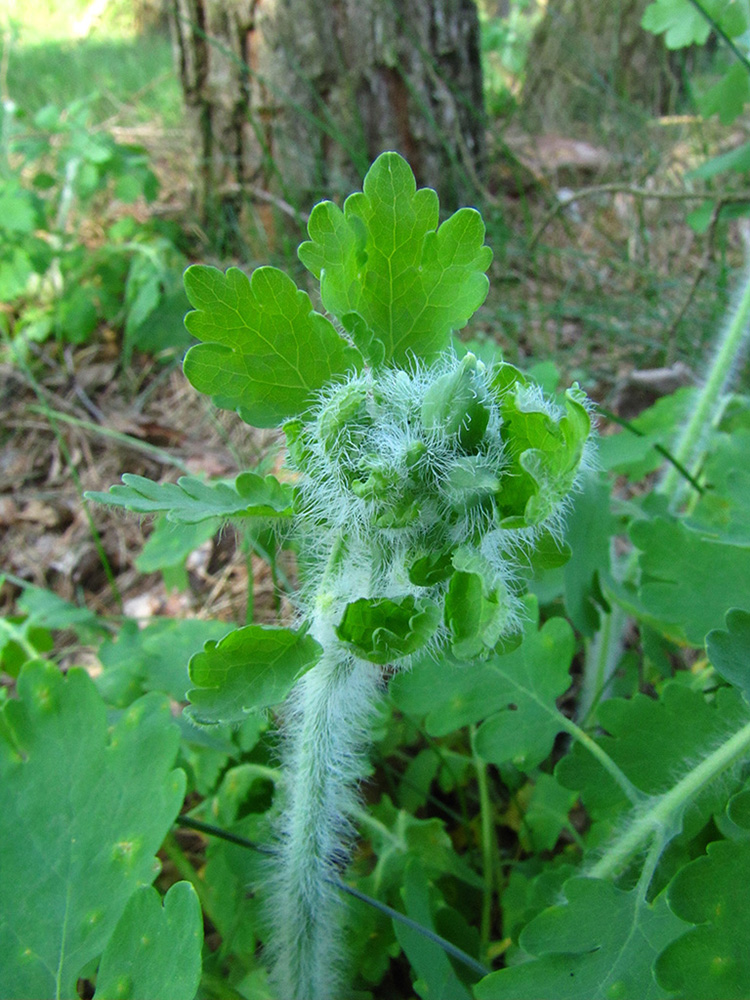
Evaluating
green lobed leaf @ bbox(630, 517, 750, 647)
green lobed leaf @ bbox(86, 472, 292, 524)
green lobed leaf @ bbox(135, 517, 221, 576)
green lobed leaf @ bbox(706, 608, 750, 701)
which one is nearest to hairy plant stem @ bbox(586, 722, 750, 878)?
green lobed leaf @ bbox(706, 608, 750, 701)

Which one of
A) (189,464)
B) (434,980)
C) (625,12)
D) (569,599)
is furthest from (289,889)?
(625,12)

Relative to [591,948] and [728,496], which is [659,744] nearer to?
[591,948]

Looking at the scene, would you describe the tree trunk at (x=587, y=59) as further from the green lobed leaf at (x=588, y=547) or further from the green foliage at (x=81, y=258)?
the green lobed leaf at (x=588, y=547)

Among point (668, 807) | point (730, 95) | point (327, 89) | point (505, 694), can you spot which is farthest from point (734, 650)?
point (327, 89)

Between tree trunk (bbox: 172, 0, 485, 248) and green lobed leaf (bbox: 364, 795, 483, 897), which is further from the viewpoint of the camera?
tree trunk (bbox: 172, 0, 485, 248)

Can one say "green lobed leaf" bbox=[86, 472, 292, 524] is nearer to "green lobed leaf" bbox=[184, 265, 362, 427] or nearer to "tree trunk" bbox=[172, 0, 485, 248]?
"green lobed leaf" bbox=[184, 265, 362, 427]

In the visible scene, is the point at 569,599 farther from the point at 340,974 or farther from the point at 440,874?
the point at 340,974

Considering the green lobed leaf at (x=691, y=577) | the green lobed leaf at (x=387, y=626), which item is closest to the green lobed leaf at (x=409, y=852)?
the green lobed leaf at (x=691, y=577)

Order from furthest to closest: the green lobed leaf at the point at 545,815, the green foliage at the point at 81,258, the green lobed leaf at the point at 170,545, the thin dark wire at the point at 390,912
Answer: the green foliage at the point at 81,258
the green lobed leaf at the point at 170,545
the green lobed leaf at the point at 545,815
the thin dark wire at the point at 390,912
